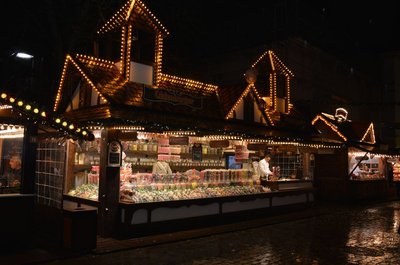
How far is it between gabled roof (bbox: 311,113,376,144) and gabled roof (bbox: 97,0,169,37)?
1351 centimetres

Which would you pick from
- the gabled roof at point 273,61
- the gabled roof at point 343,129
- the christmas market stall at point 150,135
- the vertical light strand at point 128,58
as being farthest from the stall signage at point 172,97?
the gabled roof at point 343,129

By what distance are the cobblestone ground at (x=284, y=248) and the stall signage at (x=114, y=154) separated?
2703 millimetres

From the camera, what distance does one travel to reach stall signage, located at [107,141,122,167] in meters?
11.5

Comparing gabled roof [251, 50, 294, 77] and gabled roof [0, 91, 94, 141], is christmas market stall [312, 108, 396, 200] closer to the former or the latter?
gabled roof [251, 50, 294, 77]

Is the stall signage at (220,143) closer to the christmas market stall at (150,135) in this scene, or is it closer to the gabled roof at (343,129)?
the christmas market stall at (150,135)

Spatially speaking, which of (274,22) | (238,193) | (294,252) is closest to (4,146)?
(238,193)

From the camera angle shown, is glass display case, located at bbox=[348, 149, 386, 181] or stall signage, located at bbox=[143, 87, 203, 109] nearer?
stall signage, located at bbox=[143, 87, 203, 109]

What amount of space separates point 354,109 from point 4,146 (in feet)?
90.7

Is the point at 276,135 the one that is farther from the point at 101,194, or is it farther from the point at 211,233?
the point at 101,194

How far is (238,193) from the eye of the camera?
15039 millimetres

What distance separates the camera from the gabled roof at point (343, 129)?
76.2 ft

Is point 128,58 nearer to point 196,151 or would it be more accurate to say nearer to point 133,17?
point 133,17

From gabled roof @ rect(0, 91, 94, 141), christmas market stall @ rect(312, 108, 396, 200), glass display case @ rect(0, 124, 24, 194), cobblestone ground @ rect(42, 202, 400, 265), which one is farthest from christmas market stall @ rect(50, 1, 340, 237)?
christmas market stall @ rect(312, 108, 396, 200)

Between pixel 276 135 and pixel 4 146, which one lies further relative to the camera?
pixel 276 135
